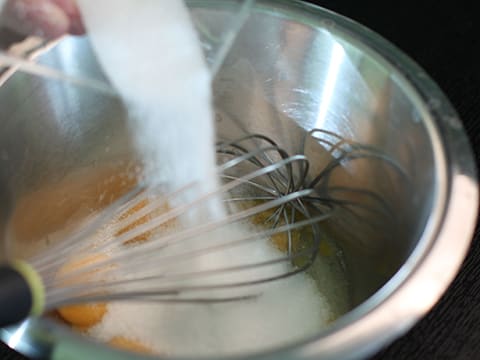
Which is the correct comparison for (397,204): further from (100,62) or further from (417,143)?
(100,62)

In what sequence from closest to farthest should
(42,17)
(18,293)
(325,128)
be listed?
1. (18,293)
2. (42,17)
3. (325,128)

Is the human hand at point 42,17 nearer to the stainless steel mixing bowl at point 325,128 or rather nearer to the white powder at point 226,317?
the stainless steel mixing bowl at point 325,128

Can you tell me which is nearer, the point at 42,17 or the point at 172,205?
the point at 42,17

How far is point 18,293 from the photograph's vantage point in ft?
1.30

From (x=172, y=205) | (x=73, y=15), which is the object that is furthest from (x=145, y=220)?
(x=73, y=15)

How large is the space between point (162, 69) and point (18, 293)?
28cm

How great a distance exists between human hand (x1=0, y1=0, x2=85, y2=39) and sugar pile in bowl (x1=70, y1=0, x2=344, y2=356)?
0.07 ft

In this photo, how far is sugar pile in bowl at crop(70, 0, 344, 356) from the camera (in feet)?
1.87

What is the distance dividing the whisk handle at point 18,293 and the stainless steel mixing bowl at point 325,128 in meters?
0.01

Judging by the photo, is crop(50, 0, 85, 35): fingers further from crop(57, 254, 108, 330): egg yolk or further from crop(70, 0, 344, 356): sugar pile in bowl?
crop(57, 254, 108, 330): egg yolk

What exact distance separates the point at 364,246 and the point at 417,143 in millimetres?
166

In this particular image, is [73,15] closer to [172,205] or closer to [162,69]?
[162,69]

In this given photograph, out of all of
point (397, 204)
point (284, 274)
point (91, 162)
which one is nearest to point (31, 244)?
point (91, 162)

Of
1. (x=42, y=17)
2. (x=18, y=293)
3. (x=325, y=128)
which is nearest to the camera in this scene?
(x=18, y=293)
